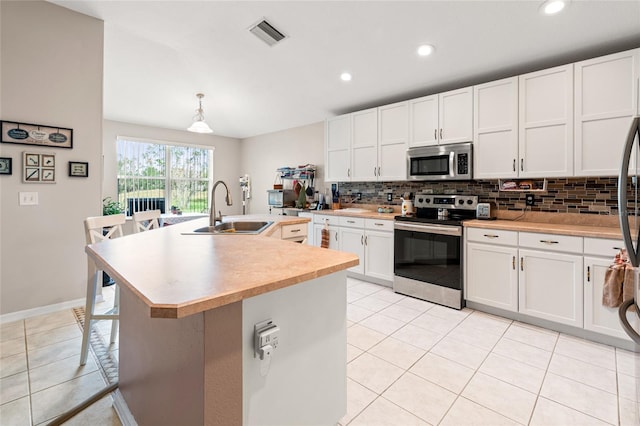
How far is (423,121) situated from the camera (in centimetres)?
360

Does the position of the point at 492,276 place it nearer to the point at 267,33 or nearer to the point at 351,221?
the point at 351,221

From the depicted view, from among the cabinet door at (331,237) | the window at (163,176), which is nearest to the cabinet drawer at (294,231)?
the cabinet door at (331,237)

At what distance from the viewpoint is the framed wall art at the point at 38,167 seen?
102 inches

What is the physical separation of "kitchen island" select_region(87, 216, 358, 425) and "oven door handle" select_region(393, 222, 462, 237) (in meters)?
2.09

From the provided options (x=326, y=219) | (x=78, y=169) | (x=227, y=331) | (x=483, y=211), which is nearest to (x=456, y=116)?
(x=483, y=211)

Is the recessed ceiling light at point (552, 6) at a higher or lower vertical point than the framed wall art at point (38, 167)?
higher

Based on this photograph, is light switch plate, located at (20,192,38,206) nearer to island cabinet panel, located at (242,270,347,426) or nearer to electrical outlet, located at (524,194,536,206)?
island cabinet panel, located at (242,270,347,426)

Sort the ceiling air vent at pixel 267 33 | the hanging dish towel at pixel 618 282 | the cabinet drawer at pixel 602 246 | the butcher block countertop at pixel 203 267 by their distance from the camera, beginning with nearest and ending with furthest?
the butcher block countertop at pixel 203 267
the hanging dish towel at pixel 618 282
the cabinet drawer at pixel 602 246
the ceiling air vent at pixel 267 33

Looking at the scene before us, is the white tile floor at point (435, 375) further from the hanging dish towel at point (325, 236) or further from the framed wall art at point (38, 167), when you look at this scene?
the hanging dish towel at point (325, 236)

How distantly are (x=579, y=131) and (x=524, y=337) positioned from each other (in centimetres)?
187

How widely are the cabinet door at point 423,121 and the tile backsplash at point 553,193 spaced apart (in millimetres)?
616

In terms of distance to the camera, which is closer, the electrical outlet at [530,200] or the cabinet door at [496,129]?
the cabinet door at [496,129]

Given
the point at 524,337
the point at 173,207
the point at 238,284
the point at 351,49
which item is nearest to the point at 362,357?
the point at 524,337

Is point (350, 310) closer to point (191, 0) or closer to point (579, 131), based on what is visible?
point (579, 131)
